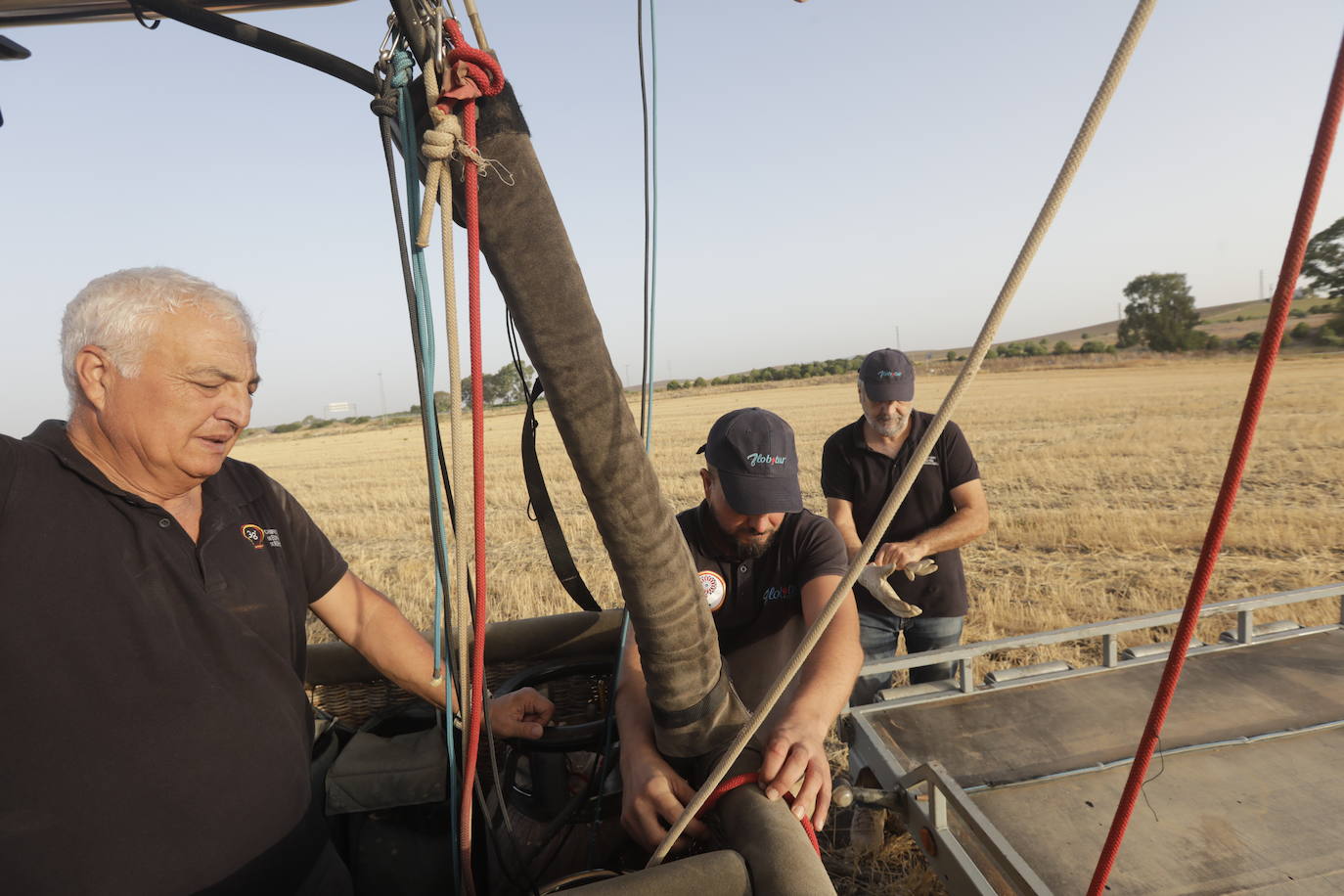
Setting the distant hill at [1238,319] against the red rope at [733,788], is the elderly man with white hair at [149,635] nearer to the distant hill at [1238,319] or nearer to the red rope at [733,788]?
the red rope at [733,788]

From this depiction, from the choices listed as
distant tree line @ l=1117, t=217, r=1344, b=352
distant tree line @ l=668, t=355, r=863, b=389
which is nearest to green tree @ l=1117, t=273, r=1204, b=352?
distant tree line @ l=1117, t=217, r=1344, b=352

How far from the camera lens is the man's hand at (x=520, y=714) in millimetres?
2250

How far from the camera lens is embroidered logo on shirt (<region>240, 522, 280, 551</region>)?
6.73 ft

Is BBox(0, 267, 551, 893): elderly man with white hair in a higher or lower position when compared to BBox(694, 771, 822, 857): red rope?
higher

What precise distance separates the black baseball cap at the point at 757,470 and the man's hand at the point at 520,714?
87 centimetres

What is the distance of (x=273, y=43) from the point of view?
1326 millimetres

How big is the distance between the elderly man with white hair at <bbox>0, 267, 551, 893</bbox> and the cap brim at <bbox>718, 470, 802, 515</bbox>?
1348 mm

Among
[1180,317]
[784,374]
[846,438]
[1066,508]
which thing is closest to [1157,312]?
[1180,317]

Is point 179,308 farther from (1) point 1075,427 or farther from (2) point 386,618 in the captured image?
(1) point 1075,427

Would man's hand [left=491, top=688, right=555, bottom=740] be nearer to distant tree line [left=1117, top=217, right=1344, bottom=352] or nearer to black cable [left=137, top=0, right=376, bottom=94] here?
black cable [left=137, top=0, right=376, bottom=94]

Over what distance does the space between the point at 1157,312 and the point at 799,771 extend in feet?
228

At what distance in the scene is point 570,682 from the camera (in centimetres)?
304

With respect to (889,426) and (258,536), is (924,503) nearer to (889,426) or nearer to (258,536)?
(889,426)

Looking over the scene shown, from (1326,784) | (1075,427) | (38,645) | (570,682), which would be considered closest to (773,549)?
(570,682)
